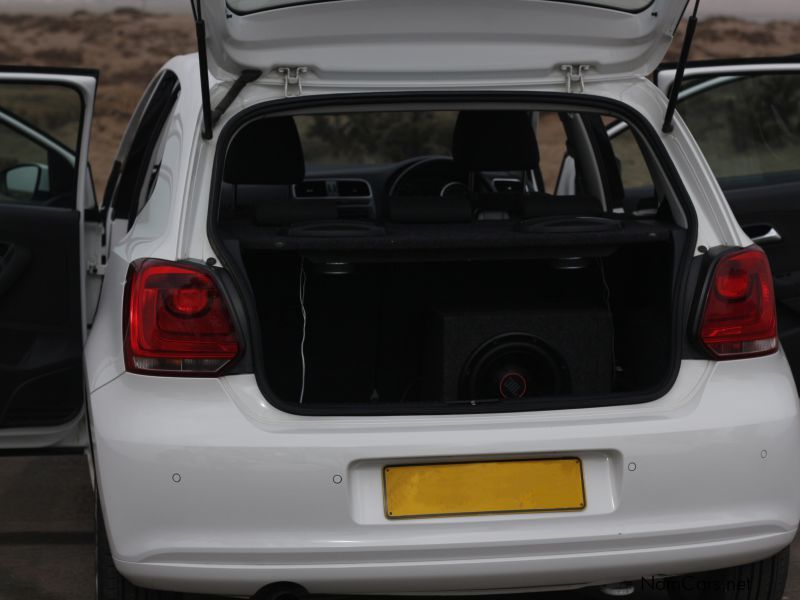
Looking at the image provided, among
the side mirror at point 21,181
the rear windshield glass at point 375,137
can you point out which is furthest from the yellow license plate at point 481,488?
the rear windshield glass at point 375,137

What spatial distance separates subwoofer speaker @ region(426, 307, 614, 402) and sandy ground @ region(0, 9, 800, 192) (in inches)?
962

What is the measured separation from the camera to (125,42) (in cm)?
3103

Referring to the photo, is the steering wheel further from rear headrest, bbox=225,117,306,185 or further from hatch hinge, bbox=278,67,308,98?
hatch hinge, bbox=278,67,308,98

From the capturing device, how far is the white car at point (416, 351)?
3219 mm

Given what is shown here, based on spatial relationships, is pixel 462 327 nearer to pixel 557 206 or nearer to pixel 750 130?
pixel 557 206

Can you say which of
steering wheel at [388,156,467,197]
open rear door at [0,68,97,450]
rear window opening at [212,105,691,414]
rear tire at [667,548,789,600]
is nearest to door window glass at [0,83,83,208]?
open rear door at [0,68,97,450]

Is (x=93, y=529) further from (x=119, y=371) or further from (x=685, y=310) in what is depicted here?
(x=685, y=310)

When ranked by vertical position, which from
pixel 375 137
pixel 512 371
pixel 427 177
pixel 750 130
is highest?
pixel 375 137

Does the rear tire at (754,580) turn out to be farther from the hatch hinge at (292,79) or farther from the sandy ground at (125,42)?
the sandy ground at (125,42)

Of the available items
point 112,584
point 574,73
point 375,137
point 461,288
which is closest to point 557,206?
point 461,288

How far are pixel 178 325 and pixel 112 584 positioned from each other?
2.33ft

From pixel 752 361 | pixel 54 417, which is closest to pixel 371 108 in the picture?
pixel 752 361

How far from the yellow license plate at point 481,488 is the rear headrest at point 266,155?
115 centimetres

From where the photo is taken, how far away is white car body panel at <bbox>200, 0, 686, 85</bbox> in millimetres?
3475
